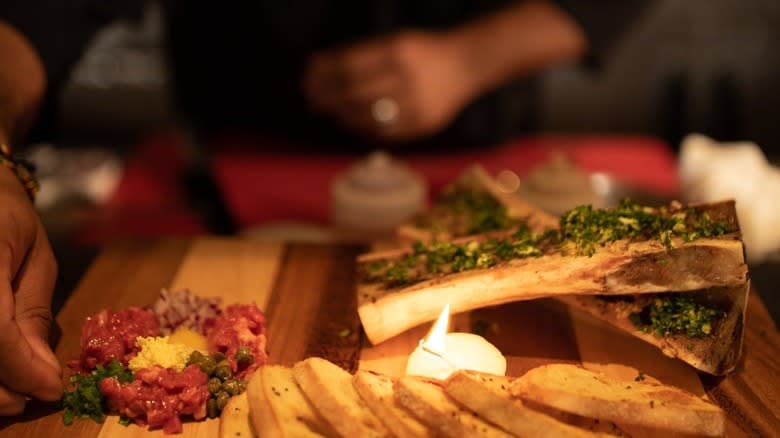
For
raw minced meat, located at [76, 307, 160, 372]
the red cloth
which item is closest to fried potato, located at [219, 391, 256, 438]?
raw minced meat, located at [76, 307, 160, 372]

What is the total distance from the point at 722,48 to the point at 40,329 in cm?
424

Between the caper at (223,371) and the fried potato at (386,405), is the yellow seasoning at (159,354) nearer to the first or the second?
the caper at (223,371)

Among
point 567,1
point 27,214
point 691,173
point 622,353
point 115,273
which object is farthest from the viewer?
point 567,1

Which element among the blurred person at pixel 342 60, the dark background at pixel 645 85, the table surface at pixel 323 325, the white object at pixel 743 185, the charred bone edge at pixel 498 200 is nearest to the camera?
the table surface at pixel 323 325

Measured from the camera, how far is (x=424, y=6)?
361 centimetres

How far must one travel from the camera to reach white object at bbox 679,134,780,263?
2.46m

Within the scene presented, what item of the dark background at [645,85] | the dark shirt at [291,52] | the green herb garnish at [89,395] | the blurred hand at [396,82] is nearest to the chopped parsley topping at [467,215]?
the green herb garnish at [89,395]

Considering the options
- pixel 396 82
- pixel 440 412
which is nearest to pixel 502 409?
pixel 440 412

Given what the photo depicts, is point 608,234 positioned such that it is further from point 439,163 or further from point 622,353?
point 439,163

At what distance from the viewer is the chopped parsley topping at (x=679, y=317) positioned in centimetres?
166

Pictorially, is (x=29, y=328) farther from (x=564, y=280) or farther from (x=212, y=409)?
(x=564, y=280)

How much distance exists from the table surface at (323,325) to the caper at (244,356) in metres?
0.09

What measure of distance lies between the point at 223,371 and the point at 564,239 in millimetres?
742

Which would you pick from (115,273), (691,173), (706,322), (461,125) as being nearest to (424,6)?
(461,125)
